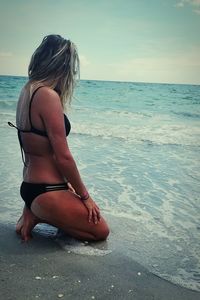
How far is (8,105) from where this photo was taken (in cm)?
2205

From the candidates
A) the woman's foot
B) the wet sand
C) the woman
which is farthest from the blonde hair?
the wet sand

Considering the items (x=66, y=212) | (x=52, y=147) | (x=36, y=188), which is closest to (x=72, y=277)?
(x=66, y=212)

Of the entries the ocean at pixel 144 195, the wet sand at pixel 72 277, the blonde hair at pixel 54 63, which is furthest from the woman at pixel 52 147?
the ocean at pixel 144 195

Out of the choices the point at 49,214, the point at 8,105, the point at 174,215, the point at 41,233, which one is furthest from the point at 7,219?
the point at 8,105

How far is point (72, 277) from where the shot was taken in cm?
268

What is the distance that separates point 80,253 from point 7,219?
3.98 ft

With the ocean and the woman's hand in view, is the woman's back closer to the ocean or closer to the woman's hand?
the woman's hand

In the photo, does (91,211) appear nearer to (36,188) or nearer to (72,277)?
(36,188)

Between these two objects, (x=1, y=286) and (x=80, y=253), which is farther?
(x=80, y=253)

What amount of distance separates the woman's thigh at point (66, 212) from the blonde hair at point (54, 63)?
101cm

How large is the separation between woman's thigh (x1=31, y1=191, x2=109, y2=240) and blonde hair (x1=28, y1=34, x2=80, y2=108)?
39.6 inches

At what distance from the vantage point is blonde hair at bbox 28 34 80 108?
10.1 feet

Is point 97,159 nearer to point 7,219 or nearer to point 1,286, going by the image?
point 7,219

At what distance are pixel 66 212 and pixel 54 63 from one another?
4.46 feet
